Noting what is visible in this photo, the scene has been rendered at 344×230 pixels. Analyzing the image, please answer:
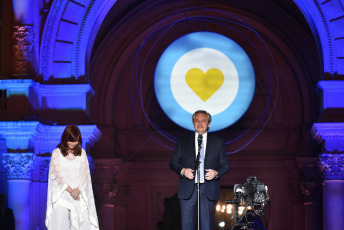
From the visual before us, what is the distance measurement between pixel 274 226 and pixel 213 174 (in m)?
10.4

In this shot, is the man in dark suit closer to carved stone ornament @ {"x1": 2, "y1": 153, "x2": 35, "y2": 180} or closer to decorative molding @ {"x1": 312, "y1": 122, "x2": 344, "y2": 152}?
carved stone ornament @ {"x1": 2, "y1": 153, "x2": 35, "y2": 180}

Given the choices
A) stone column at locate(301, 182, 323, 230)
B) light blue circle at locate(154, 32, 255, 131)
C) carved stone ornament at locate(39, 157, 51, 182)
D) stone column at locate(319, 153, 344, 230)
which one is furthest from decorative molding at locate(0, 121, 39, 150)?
stone column at locate(301, 182, 323, 230)

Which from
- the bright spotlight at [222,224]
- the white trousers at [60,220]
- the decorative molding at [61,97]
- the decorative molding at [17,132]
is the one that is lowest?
the bright spotlight at [222,224]

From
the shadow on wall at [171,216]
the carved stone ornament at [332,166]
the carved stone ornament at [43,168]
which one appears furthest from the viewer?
the shadow on wall at [171,216]

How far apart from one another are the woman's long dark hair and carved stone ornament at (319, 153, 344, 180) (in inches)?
301

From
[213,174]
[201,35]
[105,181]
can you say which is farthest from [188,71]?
[213,174]

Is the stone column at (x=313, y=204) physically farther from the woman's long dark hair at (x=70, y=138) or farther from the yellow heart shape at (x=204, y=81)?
the woman's long dark hair at (x=70, y=138)

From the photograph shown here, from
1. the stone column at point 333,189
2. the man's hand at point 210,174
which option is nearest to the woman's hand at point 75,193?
the man's hand at point 210,174

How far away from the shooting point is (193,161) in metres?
8.41

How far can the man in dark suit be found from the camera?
812 cm

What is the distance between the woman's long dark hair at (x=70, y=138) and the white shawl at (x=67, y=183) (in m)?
0.07

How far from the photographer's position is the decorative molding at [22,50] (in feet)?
45.5

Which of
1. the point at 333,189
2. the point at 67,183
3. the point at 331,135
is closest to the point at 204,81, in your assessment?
the point at 331,135

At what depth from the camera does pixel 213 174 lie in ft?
26.5
